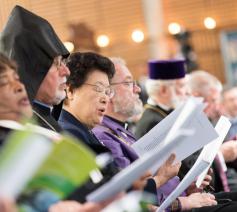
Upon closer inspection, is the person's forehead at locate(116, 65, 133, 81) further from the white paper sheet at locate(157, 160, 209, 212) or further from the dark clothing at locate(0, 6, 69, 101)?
the white paper sheet at locate(157, 160, 209, 212)

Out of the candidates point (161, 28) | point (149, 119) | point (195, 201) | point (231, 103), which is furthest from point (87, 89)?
point (161, 28)

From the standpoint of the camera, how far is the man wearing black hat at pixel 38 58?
2.74m

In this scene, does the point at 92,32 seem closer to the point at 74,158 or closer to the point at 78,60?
the point at 78,60

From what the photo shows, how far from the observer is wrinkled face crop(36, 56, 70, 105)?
2.75 meters

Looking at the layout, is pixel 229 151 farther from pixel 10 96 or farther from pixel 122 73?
pixel 10 96

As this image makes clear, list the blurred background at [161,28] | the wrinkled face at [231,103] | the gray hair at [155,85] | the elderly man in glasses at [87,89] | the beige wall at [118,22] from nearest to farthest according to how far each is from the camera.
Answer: the elderly man in glasses at [87,89] < the gray hair at [155,85] < the wrinkled face at [231,103] < the blurred background at [161,28] < the beige wall at [118,22]

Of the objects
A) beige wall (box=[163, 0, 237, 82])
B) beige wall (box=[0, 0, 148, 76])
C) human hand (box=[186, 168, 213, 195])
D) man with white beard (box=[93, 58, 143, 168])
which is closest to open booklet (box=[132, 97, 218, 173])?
man with white beard (box=[93, 58, 143, 168])

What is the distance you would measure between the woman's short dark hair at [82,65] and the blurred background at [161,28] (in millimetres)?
9275

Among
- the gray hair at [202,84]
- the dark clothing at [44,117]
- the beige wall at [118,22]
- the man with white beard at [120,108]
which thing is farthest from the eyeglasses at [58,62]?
the beige wall at [118,22]

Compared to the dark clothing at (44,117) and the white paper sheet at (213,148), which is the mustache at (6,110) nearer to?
the dark clothing at (44,117)

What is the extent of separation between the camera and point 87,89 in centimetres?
308

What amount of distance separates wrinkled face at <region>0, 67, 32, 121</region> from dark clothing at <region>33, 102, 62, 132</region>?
56 centimetres

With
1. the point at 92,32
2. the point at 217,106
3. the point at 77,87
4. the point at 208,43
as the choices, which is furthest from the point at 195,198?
the point at 208,43

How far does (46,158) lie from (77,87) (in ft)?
5.23
